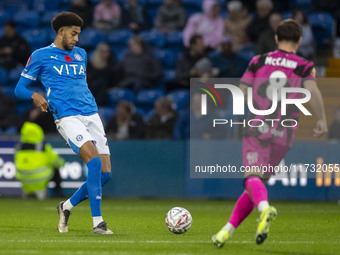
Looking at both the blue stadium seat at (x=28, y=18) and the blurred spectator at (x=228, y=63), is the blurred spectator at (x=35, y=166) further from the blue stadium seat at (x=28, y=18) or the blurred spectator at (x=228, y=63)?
the blue stadium seat at (x=28, y=18)

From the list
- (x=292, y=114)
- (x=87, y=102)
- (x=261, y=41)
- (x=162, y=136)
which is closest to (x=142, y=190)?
(x=162, y=136)

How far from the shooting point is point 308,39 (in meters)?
16.4

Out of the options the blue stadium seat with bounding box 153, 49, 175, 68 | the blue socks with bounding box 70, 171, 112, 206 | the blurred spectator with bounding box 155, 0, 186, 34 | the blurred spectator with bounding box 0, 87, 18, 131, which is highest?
the blurred spectator with bounding box 155, 0, 186, 34

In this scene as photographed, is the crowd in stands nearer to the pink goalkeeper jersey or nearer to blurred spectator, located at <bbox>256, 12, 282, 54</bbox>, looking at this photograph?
blurred spectator, located at <bbox>256, 12, 282, 54</bbox>

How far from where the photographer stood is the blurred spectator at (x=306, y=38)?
16.0m

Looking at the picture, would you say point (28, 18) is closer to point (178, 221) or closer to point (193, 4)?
point (193, 4)

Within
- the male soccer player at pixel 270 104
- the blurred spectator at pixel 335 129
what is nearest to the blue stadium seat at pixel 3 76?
the blurred spectator at pixel 335 129

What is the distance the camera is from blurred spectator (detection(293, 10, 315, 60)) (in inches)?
631

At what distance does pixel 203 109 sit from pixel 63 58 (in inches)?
261

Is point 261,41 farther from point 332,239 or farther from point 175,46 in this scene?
point 332,239

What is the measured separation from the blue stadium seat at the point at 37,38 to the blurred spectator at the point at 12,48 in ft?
2.26

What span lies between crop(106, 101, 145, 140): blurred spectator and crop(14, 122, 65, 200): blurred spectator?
1.30 metres

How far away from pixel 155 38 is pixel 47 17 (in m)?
2.96

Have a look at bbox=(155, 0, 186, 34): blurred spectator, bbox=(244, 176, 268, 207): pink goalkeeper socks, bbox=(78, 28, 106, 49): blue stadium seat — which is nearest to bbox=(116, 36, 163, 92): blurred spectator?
bbox=(155, 0, 186, 34): blurred spectator
